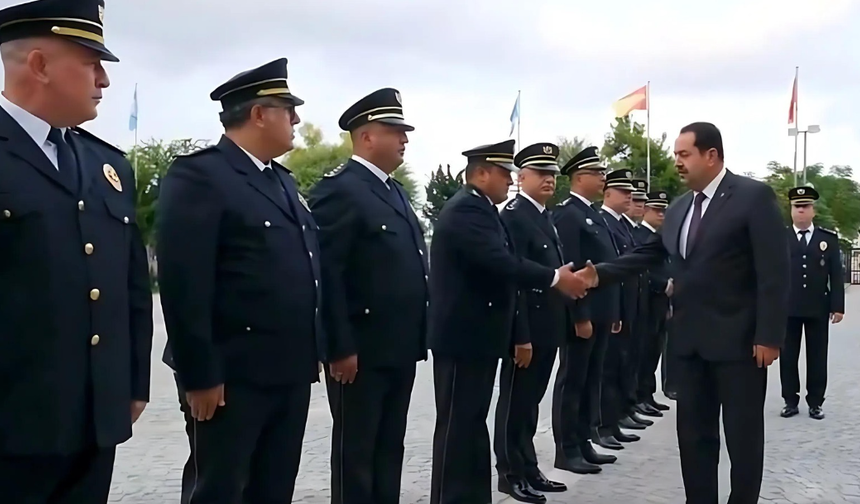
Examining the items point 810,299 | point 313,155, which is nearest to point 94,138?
point 810,299

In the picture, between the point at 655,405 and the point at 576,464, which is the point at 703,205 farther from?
the point at 655,405

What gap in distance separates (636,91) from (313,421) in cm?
1786

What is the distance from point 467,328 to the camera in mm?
4793

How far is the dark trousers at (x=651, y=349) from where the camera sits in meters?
8.71

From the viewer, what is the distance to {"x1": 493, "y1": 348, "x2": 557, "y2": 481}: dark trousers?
554 centimetres

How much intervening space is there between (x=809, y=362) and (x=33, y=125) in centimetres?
797

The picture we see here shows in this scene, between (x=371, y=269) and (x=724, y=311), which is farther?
(x=724, y=311)

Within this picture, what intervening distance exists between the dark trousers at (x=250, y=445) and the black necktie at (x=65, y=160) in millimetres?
1056

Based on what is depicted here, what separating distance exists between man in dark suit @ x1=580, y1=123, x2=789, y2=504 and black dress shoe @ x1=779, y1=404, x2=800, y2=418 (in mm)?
4233

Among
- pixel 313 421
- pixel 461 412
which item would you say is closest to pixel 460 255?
pixel 461 412

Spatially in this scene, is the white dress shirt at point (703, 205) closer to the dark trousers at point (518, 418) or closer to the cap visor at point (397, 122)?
the dark trousers at point (518, 418)

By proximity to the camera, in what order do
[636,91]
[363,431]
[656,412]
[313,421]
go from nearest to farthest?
[363,431] < [313,421] < [656,412] < [636,91]

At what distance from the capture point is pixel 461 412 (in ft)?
15.8

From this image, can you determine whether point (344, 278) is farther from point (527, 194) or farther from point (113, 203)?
point (527, 194)
